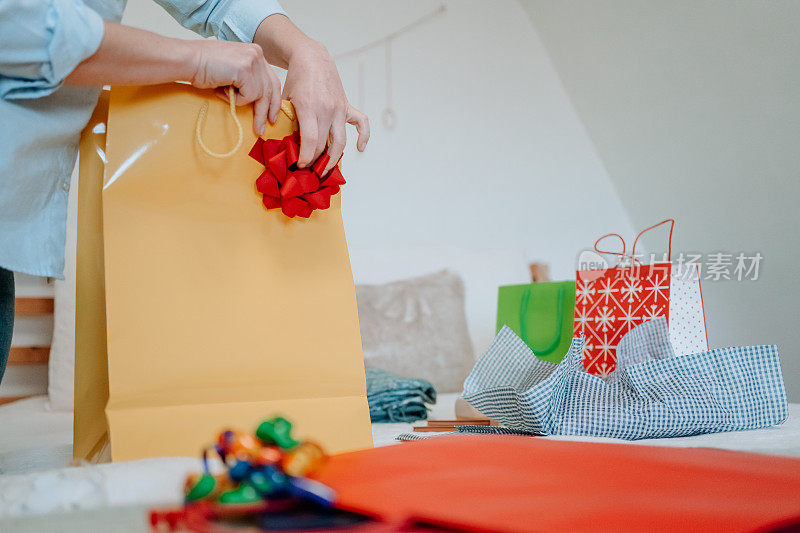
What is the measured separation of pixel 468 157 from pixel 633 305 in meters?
1.51

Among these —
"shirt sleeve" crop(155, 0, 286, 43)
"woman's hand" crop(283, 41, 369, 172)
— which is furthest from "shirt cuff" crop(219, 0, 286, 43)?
"woman's hand" crop(283, 41, 369, 172)

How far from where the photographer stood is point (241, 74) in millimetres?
832

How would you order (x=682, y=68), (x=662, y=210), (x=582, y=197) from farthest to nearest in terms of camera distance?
1. (x=582, y=197)
2. (x=662, y=210)
3. (x=682, y=68)

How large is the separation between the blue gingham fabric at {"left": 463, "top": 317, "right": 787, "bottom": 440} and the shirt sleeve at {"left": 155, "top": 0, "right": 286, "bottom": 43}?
683mm

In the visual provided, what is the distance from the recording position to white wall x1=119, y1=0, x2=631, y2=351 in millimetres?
2510

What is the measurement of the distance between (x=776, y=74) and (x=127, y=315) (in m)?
1.94

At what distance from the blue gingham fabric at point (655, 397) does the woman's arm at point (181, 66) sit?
58 cm

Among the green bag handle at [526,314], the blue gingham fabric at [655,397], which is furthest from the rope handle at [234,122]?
the green bag handle at [526,314]

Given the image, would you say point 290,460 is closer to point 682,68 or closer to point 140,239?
point 140,239

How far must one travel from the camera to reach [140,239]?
81 cm

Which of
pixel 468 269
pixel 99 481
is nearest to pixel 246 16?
pixel 99 481

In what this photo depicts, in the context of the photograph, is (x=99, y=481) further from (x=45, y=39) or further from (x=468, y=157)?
(x=468, y=157)

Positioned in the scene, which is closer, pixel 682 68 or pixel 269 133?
pixel 269 133

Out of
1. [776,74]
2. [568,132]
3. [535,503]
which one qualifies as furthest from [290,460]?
[568,132]
